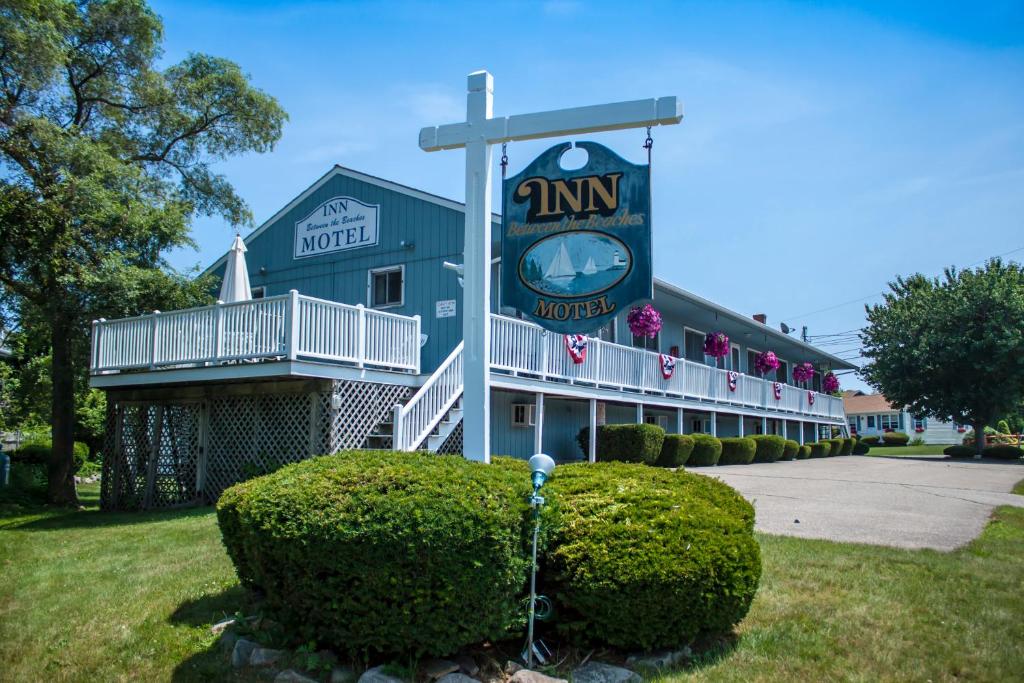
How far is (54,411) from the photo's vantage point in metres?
16.2

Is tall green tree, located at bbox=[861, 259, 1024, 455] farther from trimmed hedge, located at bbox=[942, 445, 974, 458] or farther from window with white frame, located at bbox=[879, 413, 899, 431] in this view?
window with white frame, located at bbox=[879, 413, 899, 431]

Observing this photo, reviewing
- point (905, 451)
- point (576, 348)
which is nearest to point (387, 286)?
point (576, 348)

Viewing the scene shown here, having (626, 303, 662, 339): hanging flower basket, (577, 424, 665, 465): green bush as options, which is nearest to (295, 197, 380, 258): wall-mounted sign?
(626, 303, 662, 339): hanging flower basket

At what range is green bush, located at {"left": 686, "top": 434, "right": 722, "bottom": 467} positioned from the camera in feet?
66.8

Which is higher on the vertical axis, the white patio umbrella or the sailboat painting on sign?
the white patio umbrella

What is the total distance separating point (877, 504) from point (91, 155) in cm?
1464

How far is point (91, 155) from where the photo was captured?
1507 centimetres

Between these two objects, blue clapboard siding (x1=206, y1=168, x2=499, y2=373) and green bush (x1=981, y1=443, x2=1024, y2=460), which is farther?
green bush (x1=981, y1=443, x2=1024, y2=460)

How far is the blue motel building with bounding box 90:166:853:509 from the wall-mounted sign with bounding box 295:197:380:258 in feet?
0.12

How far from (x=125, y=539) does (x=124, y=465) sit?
559 cm

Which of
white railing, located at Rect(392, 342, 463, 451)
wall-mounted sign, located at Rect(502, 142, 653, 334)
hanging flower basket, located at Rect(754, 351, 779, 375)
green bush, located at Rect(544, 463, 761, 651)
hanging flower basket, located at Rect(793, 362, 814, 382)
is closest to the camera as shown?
green bush, located at Rect(544, 463, 761, 651)

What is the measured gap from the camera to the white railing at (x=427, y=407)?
12031mm

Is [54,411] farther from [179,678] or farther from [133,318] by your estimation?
[179,678]

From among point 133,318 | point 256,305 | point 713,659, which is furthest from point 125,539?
point 713,659
